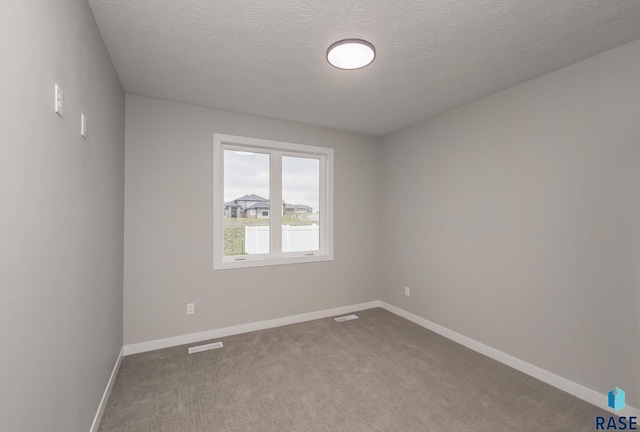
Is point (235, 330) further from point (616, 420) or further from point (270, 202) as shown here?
point (616, 420)

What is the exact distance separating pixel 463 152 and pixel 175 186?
10.5 ft

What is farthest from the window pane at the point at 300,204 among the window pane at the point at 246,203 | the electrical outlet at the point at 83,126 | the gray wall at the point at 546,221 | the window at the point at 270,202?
the electrical outlet at the point at 83,126

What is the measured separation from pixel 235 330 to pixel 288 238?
130 cm

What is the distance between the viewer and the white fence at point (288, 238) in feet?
12.0

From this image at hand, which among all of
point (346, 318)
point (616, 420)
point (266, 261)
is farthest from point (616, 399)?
point (266, 261)

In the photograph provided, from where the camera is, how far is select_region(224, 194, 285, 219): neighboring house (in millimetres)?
3559

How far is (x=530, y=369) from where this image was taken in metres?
2.57

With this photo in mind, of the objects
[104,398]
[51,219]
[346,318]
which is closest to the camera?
[51,219]

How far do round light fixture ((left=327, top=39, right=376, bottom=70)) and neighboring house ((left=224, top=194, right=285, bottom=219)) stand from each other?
2010 mm

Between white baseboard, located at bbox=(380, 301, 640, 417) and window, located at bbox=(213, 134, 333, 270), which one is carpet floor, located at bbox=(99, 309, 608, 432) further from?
window, located at bbox=(213, 134, 333, 270)

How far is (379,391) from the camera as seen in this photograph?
7.66ft

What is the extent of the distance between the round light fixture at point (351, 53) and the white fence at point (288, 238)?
2.24 m

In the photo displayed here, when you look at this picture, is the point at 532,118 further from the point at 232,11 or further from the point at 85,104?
the point at 85,104

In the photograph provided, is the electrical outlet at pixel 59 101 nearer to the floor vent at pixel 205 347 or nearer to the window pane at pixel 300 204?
the floor vent at pixel 205 347
